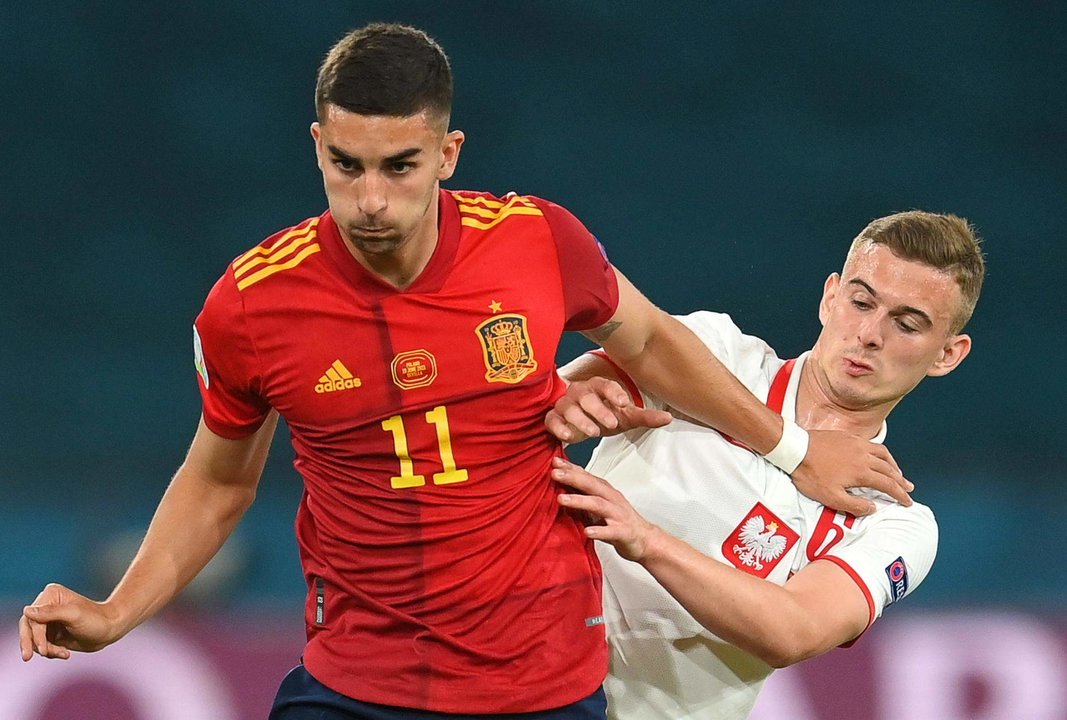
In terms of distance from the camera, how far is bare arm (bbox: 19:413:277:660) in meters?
2.27

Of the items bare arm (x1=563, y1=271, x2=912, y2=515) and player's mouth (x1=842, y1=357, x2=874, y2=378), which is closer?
bare arm (x1=563, y1=271, x2=912, y2=515)

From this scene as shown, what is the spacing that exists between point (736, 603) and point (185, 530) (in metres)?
0.89

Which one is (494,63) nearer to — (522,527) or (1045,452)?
(1045,452)

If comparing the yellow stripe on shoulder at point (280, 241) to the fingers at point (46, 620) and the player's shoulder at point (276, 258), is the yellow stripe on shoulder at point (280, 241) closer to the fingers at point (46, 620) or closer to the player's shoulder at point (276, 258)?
the player's shoulder at point (276, 258)

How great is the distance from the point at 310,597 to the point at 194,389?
2.97 meters

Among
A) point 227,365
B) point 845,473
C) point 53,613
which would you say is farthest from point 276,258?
point 845,473

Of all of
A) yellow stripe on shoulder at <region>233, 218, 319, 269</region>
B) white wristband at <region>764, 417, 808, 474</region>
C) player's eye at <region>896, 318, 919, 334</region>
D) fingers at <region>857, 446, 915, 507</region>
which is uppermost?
yellow stripe on shoulder at <region>233, 218, 319, 269</region>

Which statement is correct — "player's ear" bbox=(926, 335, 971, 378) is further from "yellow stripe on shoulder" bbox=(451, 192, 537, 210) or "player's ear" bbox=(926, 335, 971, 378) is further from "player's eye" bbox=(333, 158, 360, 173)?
"player's eye" bbox=(333, 158, 360, 173)

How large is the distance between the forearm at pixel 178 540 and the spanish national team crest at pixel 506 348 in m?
0.51

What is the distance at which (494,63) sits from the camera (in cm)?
566

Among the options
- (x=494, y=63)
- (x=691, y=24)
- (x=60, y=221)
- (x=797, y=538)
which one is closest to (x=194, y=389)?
(x=60, y=221)

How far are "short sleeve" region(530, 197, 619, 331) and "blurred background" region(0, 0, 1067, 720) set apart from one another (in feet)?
8.79

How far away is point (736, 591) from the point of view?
2.46 meters

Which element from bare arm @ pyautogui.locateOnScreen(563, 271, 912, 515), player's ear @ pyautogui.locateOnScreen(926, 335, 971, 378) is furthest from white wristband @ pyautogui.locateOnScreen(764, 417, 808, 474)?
player's ear @ pyautogui.locateOnScreen(926, 335, 971, 378)
